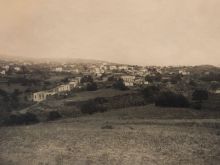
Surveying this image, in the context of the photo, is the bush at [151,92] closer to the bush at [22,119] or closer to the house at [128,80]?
the house at [128,80]

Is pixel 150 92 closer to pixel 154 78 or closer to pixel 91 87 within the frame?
pixel 154 78

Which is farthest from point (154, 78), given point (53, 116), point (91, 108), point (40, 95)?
point (40, 95)

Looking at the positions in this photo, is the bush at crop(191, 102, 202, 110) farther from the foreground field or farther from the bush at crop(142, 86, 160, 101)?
the foreground field

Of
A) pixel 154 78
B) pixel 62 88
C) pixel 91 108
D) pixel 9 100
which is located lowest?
pixel 9 100

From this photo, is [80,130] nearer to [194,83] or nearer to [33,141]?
[33,141]

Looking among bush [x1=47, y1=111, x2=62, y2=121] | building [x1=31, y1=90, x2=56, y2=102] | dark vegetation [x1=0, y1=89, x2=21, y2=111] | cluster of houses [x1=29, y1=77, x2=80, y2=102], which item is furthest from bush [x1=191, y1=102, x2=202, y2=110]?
dark vegetation [x1=0, y1=89, x2=21, y2=111]

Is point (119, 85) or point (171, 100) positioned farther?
point (119, 85)

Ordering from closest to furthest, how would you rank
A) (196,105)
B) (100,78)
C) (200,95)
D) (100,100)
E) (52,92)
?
(196,105) → (200,95) → (100,100) → (52,92) → (100,78)
